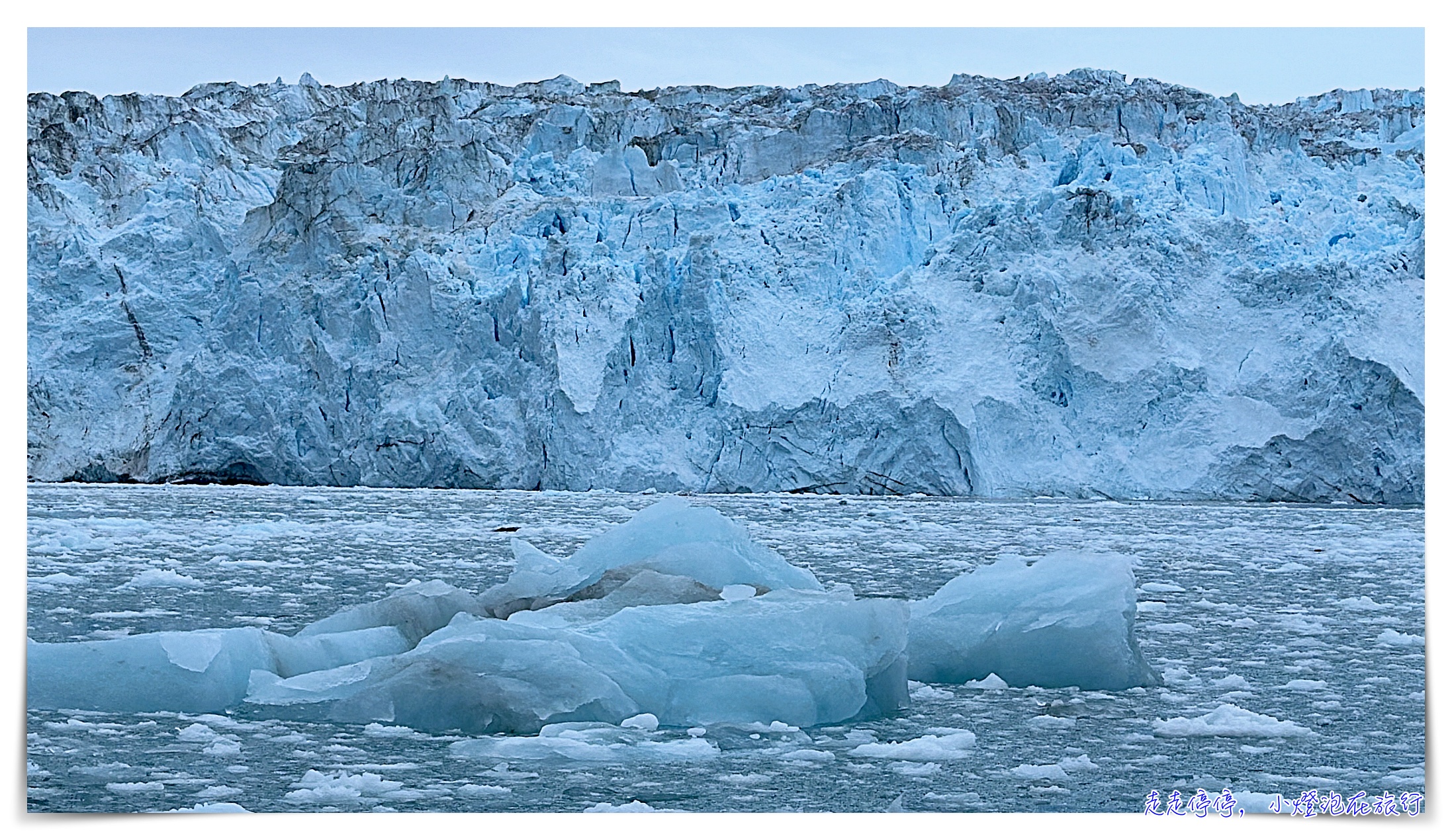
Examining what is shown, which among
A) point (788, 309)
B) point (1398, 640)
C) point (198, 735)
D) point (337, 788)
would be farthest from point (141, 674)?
point (788, 309)

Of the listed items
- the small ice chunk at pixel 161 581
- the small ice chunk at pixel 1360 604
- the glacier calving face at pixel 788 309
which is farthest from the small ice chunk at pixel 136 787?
the glacier calving face at pixel 788 309

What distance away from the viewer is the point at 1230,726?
12.6ft

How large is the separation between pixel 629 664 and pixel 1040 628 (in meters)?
1.39

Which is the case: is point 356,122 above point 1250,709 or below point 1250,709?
above

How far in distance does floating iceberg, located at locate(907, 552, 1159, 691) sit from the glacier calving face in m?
10.4

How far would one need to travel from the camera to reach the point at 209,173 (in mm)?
19422

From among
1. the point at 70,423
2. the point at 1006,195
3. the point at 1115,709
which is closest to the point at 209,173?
the point at 70,423

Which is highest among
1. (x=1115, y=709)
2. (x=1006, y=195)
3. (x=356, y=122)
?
(x=356, y=122)

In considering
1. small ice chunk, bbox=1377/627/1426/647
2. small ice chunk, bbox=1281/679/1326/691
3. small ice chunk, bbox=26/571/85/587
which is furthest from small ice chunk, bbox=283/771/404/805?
small ice chunk, bbox=26/571/85/587

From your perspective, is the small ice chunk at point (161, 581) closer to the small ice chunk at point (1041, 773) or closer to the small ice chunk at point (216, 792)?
the small ice chunk at point (216, 792)

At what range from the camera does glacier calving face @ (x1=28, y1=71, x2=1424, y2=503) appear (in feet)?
49.4

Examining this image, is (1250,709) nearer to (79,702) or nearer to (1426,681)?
(1426,681)

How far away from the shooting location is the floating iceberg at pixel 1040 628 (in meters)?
4.45

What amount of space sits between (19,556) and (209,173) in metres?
16.7
